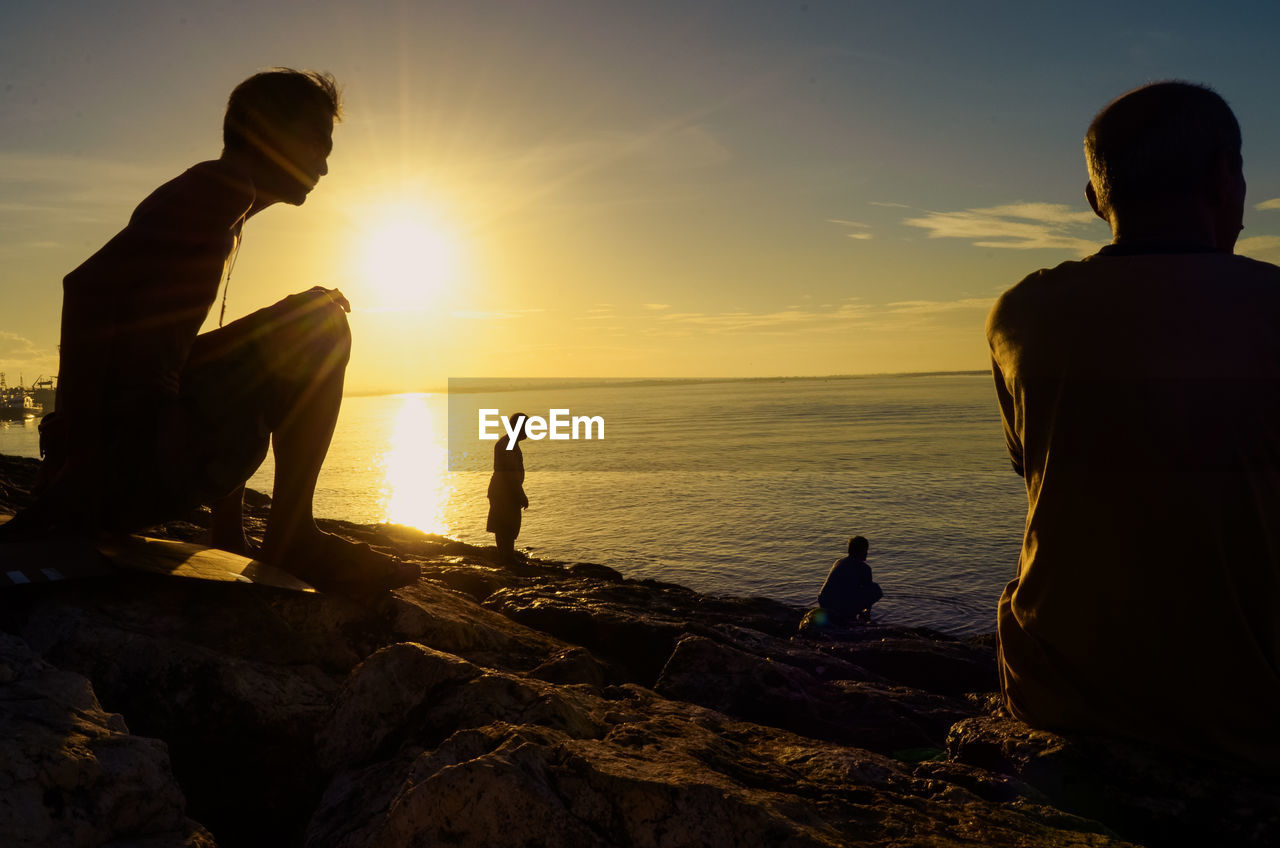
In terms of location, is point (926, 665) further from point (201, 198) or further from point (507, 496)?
point (507, 496)

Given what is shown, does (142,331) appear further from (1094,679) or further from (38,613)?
(1094,679)

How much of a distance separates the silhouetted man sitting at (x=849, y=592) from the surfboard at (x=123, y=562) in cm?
774

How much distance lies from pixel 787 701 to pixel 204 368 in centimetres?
277

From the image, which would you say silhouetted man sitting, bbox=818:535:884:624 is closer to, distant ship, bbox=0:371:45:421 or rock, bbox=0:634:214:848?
rock, bbox=0:634:214:848

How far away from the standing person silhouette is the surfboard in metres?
9.36

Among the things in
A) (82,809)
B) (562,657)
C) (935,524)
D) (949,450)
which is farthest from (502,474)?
(949,450)

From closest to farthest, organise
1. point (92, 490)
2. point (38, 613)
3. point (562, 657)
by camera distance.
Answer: point (38, 613) → point (92, 490) → point (562, 657)

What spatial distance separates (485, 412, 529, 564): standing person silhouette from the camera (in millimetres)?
12859

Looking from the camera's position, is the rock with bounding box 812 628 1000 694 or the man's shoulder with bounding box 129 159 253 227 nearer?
the man's shoulder with bounding box 129 159 253 227

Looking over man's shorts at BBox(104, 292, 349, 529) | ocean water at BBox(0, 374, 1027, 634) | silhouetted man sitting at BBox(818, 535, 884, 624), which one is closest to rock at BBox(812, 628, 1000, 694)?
silhouetted man sitting at BBox(818, 535, 884, 624)

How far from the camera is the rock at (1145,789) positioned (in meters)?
1.77

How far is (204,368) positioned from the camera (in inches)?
120

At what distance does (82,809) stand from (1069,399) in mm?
2520

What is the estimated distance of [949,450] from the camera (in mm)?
42406
